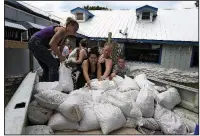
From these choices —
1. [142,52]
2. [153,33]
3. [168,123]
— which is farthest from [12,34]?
[142,52]

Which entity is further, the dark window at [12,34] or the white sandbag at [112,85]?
the dark window at [12,34]

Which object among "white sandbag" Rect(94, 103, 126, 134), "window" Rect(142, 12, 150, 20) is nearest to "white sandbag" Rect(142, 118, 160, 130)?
"white sandbag" Rect(94, 103, 126, 134)

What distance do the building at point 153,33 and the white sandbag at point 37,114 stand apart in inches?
363

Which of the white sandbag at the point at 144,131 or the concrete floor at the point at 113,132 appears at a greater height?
the concrete floor at the point at 113,132

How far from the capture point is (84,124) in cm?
201

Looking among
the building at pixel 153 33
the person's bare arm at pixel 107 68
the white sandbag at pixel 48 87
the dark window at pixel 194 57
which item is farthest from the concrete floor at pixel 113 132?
the dark window at pixel 194 57

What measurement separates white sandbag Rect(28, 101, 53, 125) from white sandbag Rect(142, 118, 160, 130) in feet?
3.32

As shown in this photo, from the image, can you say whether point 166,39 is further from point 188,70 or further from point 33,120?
point 33,120

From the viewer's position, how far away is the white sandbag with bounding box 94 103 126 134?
200 centimetres

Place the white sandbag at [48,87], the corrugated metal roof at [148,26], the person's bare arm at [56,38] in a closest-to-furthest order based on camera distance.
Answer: the white sandbag at [48,87]
the person's bare arm at [56,38]
the corrugated metal roof at [148,26]

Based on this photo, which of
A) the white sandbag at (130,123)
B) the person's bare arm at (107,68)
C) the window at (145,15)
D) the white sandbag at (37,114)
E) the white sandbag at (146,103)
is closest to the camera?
the white sandbag at (37,114)

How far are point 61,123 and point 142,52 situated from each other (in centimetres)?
1011

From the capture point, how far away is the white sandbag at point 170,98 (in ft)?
9.73

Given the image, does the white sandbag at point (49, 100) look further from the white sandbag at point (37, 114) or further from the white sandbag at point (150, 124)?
the white sandbag at point (150, 124)
